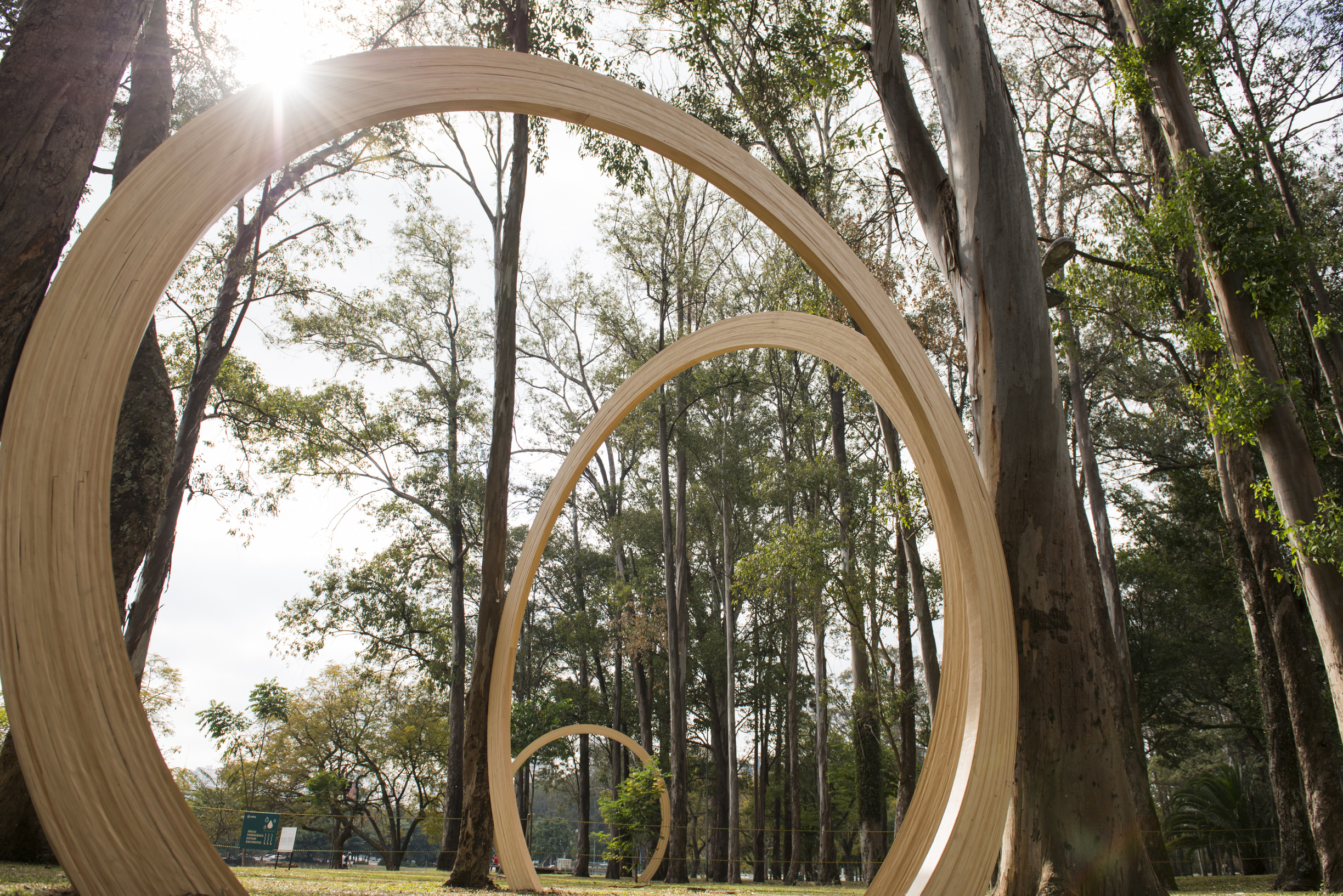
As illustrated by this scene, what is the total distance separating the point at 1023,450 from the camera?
4.18m

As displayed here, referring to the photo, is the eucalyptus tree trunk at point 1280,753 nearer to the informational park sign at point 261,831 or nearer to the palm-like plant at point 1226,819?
the palm-like plant at point 1226,819

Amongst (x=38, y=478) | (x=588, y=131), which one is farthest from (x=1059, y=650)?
(x=588, y=131)

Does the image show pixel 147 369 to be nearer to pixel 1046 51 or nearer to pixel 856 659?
pixel 856 659

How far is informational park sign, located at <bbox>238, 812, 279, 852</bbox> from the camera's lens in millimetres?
14828

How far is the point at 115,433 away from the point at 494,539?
18.8ft

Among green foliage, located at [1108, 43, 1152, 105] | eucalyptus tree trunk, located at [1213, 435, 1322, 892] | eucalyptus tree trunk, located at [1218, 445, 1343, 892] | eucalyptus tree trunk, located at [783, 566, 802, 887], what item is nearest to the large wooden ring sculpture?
eucalyptus tree trunk, located at [1218, 445, 1343, 892]

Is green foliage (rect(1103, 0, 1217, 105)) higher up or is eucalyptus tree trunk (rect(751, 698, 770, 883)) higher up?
green foliage (rect(1103, 0, 1217, 105))

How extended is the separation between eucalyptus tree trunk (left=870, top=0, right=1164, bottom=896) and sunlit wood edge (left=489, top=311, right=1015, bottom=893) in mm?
375

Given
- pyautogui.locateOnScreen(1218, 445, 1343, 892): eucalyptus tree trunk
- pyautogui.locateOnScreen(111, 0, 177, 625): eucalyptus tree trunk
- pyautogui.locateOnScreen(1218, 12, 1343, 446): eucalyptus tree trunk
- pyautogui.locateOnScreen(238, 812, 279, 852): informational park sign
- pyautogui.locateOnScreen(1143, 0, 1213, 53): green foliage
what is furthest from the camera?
pyautogui.locateOnScreen(238, 812, 279, 852): informational park sign

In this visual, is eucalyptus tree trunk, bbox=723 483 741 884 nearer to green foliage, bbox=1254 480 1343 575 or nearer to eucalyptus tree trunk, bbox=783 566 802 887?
eucalyptus tree trunk, bbox=783 566 802 887

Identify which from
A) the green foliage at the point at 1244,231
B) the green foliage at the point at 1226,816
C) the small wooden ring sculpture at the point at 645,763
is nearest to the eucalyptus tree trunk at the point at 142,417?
the small wooden ring sculpture at the point at 645,763

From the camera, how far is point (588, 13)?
10.5 metres

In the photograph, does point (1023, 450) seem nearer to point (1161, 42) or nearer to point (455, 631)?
point (1161, 42)

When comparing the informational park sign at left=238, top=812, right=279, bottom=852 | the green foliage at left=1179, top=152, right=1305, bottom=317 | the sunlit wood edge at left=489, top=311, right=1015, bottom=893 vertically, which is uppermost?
the green foliage at left=1179, top=152, right=1305, bottom=317
